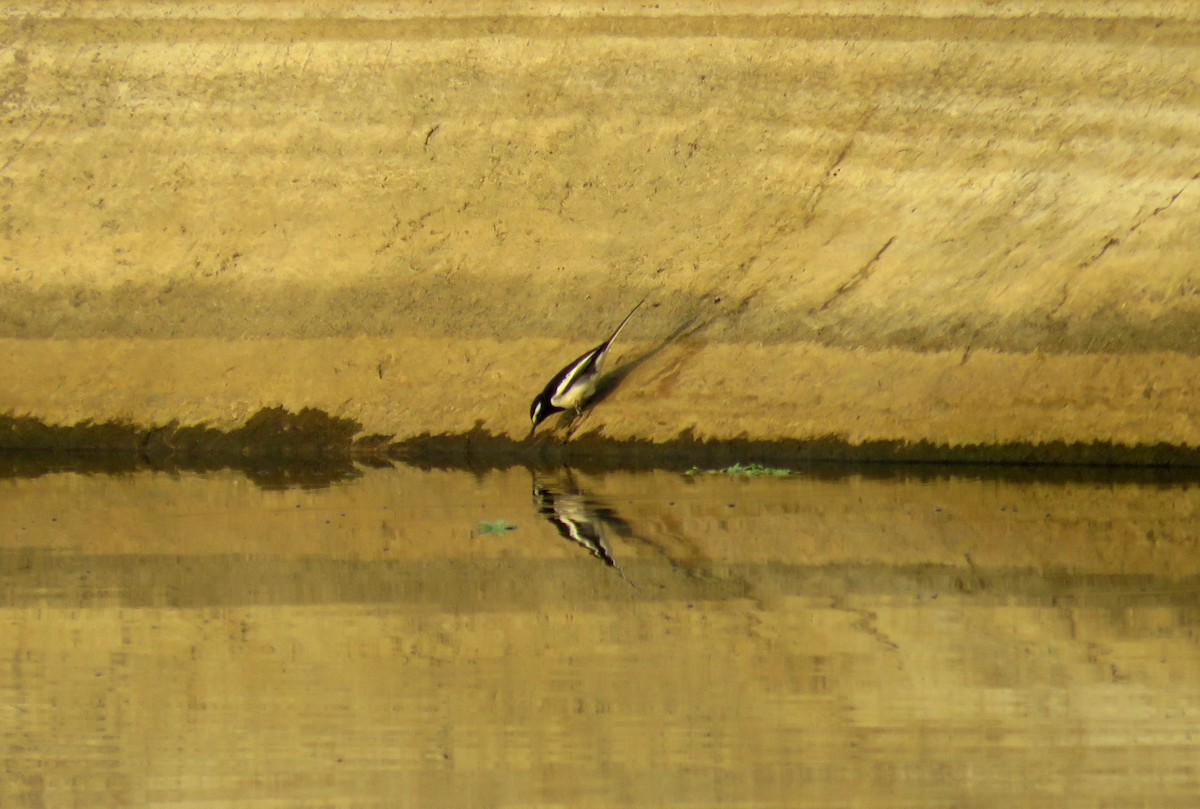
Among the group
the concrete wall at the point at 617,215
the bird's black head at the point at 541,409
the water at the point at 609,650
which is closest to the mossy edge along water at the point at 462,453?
the concrete wall at the point at 617,215

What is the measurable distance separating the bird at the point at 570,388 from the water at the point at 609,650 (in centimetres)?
250

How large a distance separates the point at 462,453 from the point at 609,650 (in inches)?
348

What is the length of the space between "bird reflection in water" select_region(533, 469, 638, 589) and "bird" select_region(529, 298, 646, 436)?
111 centimetres

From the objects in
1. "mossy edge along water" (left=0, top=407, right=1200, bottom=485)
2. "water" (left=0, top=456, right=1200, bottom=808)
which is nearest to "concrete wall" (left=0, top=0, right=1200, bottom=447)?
"mossy edge along water" (left=0, top=407, right=1200, bottom=485)

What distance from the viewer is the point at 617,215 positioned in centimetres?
2084

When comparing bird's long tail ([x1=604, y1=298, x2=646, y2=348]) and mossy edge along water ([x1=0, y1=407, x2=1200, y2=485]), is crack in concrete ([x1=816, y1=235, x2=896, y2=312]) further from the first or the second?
mossy edge along water ([x1=0, y1=407, x2=1200, y2=485])

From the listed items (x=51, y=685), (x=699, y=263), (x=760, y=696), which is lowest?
(x=51, y=685)

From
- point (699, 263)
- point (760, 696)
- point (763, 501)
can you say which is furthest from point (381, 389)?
point (760, 696)

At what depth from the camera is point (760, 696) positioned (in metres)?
9.06

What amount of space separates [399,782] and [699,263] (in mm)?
12699

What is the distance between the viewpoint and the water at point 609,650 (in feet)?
26.0

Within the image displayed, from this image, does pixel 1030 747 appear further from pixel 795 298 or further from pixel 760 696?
pixel 795 298

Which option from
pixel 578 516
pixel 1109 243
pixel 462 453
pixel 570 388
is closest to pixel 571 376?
pixel 570 388

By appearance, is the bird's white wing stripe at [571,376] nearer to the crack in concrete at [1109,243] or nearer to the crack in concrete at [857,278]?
the crack in concrete at [857,278]
